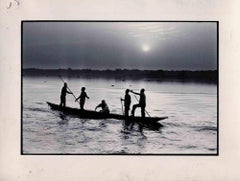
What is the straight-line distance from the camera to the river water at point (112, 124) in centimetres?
242

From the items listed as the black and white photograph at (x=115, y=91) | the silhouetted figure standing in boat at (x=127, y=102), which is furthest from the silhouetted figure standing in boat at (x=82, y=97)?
the silhouetted figure standing in boat at (x=127, y=102)

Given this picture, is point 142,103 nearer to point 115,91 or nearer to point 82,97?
point 115,91

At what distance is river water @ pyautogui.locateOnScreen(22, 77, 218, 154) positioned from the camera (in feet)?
7.95

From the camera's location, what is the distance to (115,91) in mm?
2436

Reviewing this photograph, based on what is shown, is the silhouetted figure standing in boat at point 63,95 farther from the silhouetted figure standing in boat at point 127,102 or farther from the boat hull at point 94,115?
the silhouetted figure standing in boat at point 127,102

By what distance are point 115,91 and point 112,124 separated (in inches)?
8.3

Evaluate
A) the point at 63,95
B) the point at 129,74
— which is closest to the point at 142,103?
the point at 129,74

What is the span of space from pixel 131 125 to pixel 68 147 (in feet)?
1.37

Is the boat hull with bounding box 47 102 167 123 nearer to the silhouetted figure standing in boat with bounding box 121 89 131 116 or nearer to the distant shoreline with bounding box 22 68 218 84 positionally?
the silhouetted figure standing in boat with bounding box 121 89 131 116

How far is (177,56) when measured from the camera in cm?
248

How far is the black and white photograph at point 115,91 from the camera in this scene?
2426mm

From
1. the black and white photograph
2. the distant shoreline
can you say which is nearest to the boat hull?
the black and white photograph

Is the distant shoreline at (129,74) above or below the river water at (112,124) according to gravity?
above
